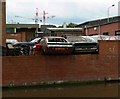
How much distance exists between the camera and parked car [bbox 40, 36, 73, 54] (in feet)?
67.7

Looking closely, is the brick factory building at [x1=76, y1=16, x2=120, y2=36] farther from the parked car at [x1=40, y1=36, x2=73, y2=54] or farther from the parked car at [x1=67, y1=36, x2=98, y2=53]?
the parked car at [x1=40, y1=36, x2=73, y2=54]

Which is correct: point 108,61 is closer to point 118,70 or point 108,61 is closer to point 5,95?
point 118,70

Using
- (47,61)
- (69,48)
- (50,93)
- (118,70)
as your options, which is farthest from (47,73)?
(118,70)

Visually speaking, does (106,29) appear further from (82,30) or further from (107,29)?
(82,30)

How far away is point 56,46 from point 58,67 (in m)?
1.58

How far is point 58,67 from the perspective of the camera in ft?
70.3

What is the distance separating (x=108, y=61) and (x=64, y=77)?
12.1 feet

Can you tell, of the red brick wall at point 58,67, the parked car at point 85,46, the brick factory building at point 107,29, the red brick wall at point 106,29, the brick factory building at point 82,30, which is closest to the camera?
the red brick wall at point 58,67

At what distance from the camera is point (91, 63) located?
879 inches

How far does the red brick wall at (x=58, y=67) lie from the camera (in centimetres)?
2019

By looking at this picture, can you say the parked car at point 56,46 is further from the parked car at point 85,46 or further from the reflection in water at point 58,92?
the reflection in water at point 58,92

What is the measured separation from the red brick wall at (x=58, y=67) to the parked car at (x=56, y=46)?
499mm

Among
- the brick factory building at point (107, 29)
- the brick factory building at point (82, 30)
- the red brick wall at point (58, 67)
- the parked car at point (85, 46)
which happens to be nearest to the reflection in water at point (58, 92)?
the red brick wall at point (58, 67)

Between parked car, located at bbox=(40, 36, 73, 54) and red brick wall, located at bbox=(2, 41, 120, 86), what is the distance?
50 centimetres
